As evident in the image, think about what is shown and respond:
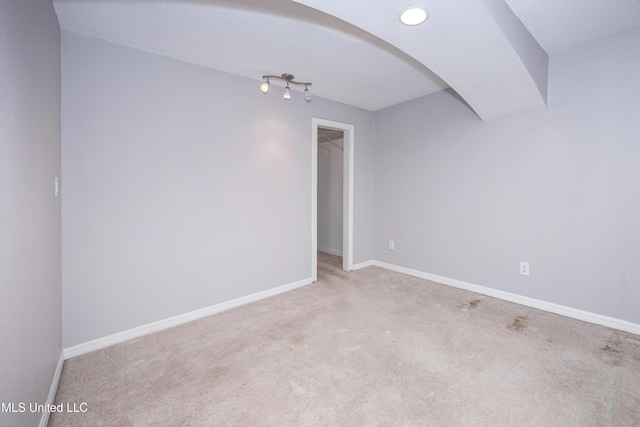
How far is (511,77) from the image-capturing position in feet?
7.58

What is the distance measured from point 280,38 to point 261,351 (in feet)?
7.98

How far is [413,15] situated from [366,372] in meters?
2.26

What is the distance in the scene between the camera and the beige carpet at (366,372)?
1484 mm

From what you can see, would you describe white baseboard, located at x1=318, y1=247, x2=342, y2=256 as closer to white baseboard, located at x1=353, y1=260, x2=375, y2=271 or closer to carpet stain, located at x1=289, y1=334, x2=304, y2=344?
white baseboard, located at x1=353, y1=260, x2=375, y2=271

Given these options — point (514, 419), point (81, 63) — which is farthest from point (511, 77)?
point (81, 63)

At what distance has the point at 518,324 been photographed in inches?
96.6

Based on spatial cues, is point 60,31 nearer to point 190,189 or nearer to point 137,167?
point 137,167

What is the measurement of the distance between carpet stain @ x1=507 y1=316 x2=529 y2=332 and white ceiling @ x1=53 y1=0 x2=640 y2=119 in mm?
2011

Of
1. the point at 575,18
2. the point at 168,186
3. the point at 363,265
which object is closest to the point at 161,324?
the point at 168,186

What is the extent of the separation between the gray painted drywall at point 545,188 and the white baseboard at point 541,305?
0.16 ft

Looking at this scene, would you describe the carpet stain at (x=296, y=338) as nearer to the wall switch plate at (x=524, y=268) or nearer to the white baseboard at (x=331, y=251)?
the wall switch plate at (x=524, y=268)

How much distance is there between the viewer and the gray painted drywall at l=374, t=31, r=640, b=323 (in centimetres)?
229

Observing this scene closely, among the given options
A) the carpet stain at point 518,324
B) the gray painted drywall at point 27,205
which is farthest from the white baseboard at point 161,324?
the carpet stain at point 518,324

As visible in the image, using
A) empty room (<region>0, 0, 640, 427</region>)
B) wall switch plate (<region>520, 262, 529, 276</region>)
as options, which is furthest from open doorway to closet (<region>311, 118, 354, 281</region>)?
wall switch plate (<region>520, 262, 529, 276</region>)
